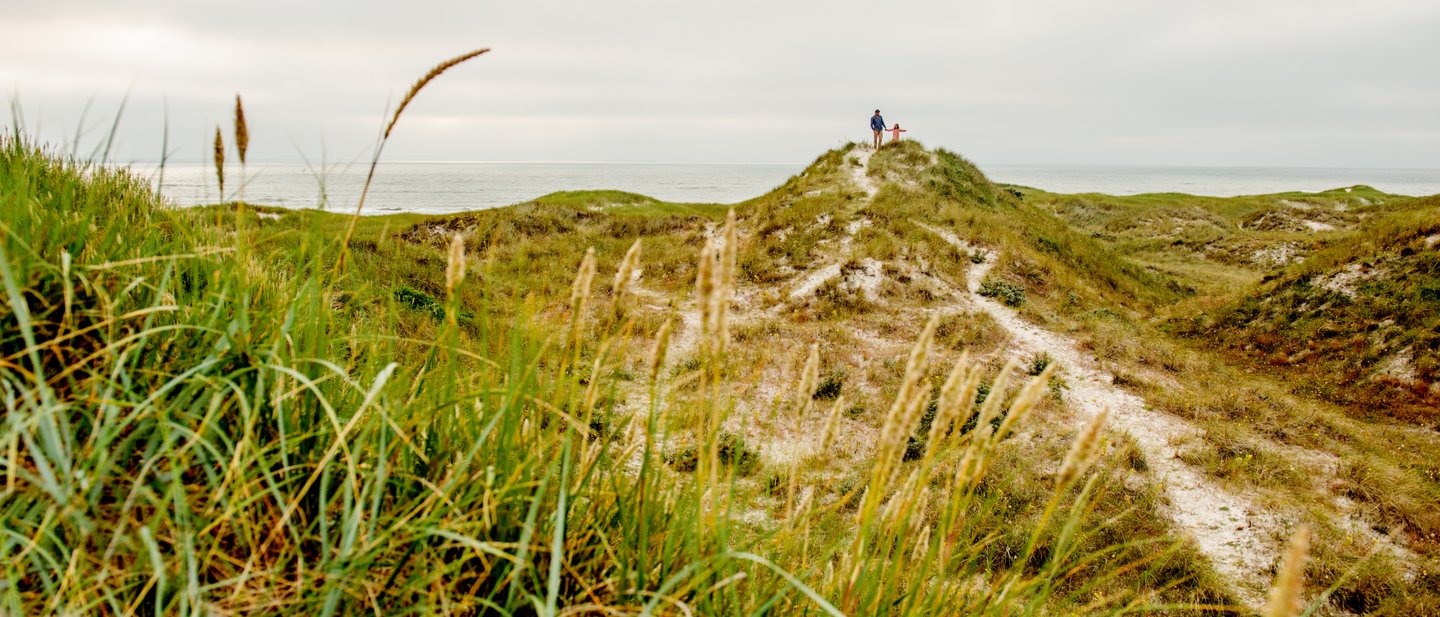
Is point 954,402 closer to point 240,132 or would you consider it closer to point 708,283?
point 708,283

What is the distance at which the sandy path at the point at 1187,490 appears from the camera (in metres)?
7.41

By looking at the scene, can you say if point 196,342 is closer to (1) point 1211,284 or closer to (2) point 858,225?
(2) point 858,225

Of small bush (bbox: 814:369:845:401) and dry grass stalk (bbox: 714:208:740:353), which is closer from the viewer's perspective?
dry grass stalk (bbox: 714:208:740:353)

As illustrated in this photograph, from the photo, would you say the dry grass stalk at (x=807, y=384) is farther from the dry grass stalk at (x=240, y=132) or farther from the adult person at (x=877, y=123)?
the adult person at (x=877, y=123)

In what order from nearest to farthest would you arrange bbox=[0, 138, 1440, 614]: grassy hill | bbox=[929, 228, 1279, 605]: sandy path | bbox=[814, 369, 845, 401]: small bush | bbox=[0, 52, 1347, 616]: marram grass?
1. bbox=[0, 52, 1347, 616]: marram grass
2. bbox=[0, 138, 1440, 614]: grassy hill
3. bbox=[929, 228, 1279, 605]: sandy path
4. bbox=[814, 369, 845, 401]: small bush

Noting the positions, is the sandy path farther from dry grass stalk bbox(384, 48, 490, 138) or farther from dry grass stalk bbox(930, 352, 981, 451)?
dry grass stalk bbox(384, 48, 490, 138)

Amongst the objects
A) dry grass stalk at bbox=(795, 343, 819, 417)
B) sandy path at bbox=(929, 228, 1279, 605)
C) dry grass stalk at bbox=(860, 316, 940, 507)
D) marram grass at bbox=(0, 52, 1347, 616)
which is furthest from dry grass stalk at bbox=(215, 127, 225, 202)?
sandy path at bbox=(929, 228, 1279, 605)

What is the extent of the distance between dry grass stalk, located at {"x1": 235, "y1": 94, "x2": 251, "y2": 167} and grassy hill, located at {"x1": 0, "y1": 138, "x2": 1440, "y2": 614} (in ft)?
0.92

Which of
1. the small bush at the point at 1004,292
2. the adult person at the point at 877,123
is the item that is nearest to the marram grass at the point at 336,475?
the small bush at the point at 1004,292

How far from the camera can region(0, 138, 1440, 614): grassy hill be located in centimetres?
173

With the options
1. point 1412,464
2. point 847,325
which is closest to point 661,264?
point 847,325

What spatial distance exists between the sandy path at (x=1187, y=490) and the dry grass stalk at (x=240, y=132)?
470 cm

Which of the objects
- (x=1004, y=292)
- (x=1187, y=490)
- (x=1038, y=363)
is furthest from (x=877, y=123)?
(x=1187, y=490)

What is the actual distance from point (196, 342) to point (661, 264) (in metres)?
21.3
